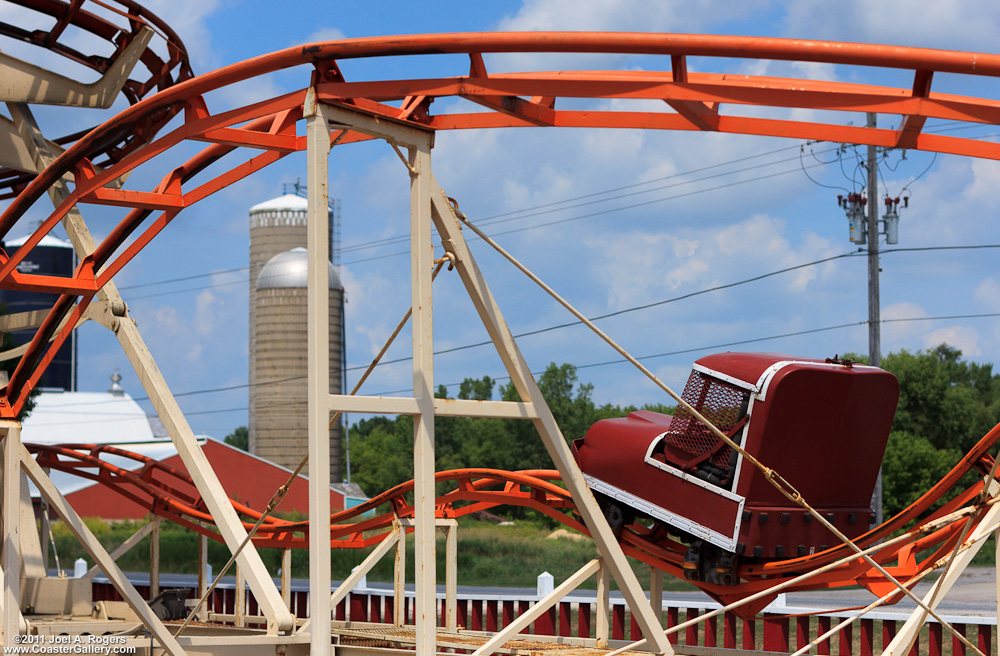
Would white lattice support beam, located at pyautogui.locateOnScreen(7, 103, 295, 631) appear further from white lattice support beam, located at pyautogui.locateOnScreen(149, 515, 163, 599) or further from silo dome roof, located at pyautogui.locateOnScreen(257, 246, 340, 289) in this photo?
silo dome roof, located at pyautogui.locateOnScreen(257, 246, 340, 289)

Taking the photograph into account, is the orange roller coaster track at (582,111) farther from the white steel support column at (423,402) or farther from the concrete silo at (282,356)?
the concrete silo at (282,356)

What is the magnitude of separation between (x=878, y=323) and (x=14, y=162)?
20.1m

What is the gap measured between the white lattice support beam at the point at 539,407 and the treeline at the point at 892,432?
37.9m

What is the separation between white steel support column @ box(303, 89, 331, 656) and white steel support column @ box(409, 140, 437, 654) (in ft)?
1.73

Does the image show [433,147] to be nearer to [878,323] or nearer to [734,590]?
[734,590]

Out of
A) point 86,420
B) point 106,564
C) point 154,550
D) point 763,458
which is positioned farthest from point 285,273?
point 763,458

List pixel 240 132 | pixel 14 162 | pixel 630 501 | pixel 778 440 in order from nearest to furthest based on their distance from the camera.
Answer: pixel 240 132 → pixel 778 440 → pixel 630 501 → pixel 14 162

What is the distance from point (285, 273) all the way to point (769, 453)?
41120 millimetres

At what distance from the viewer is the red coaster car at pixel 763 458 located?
8570 mm

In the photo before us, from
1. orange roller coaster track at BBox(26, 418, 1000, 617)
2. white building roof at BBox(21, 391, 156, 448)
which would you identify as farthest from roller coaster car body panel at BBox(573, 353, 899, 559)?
white building roof at BBox(21, 391, 156, 448)

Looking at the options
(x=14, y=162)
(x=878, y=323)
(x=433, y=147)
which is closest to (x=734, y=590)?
(x=433, y=147)

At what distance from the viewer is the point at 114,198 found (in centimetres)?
898

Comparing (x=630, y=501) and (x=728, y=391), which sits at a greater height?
(x=728, y=391)

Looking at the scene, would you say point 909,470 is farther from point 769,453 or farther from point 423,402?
point 423,402
